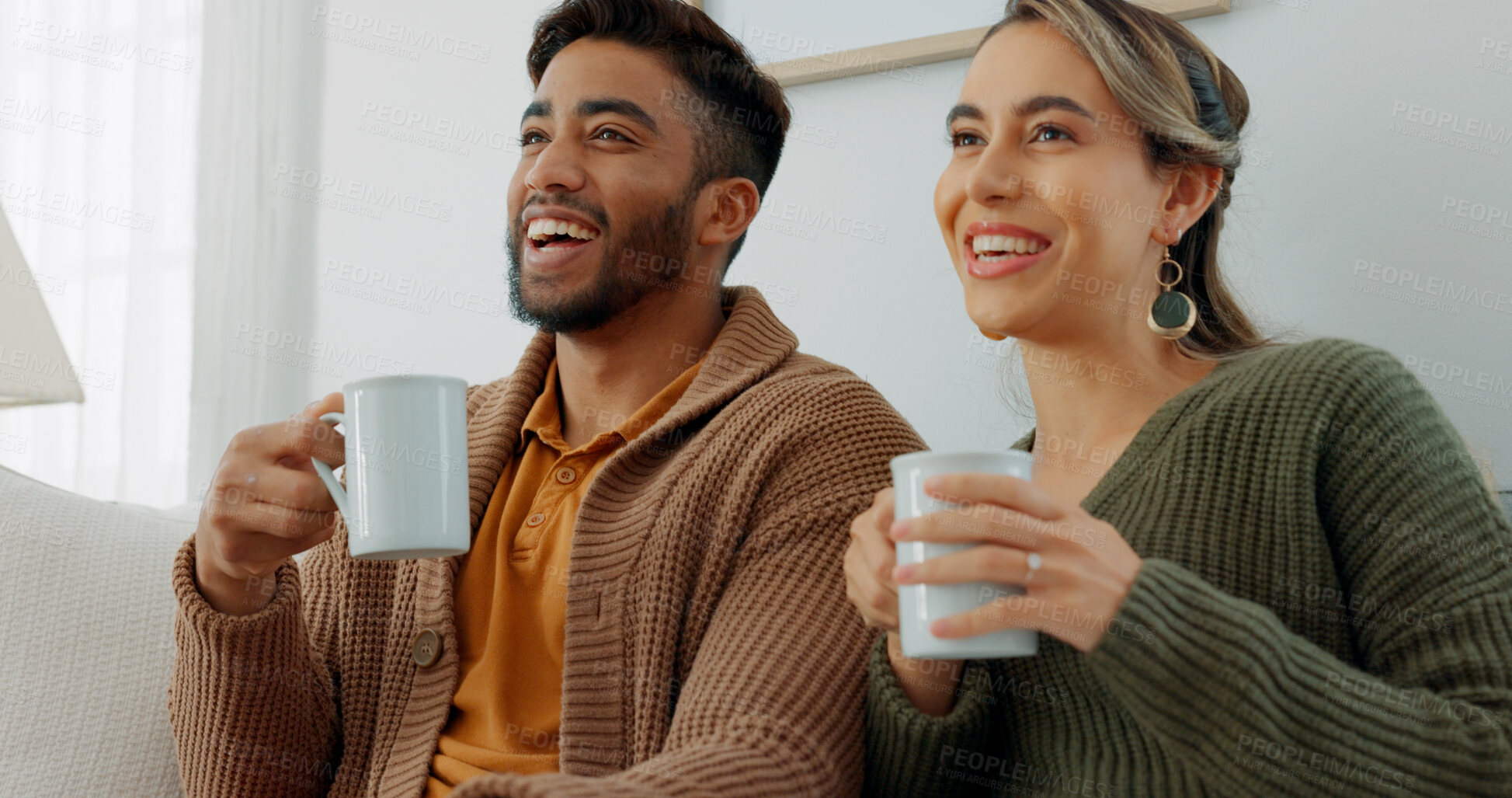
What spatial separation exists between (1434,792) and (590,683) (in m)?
0.70

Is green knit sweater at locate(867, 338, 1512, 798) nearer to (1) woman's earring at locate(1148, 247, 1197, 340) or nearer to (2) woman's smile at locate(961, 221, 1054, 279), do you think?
(1) woman's earring at locate(1148, 247, 1197, 340)

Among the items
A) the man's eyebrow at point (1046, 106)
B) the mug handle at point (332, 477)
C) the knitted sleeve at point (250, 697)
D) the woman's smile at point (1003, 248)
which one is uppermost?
the man's eyebrow at point (1046, 106)

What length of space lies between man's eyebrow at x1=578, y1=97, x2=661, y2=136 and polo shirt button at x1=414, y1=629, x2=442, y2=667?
62cm

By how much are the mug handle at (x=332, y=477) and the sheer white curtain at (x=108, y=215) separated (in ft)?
4.64

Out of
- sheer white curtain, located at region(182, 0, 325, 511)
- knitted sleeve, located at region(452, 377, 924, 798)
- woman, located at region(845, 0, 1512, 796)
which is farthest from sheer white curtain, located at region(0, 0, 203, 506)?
woman, located at region(845, 0, 1512, 796)

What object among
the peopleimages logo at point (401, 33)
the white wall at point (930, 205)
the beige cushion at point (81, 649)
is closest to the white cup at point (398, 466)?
the beige cushion at point (81, 649)

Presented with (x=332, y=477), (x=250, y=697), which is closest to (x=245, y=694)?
(x=250, y=697)

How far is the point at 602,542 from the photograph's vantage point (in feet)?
4.07

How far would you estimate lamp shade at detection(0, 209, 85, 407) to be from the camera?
1.65 m

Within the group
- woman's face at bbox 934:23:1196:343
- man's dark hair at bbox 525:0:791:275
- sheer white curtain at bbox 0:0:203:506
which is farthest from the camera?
sheer white curtain at bbox 0:0:203:506

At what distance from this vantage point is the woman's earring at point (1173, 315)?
3.93ft

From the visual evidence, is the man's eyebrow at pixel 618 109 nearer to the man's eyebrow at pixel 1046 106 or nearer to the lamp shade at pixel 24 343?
the man's eyebrow at pixel 1046 106

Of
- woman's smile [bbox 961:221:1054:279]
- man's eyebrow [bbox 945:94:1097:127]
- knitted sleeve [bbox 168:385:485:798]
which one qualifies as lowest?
knitted sleeve [bbox 168:385:485:798]

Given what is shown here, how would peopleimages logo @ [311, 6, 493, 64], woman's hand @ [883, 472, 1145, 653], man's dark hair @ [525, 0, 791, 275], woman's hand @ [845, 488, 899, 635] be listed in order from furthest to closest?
1. peopleimages logo @ [311, 6, 493, 64]
2. man's dark hair @ [525, 0, 791, 275]
3. woman's hand @ [845, 488, 899, 635]
4. woman's hand @ [883, 472, 1145, 653]
